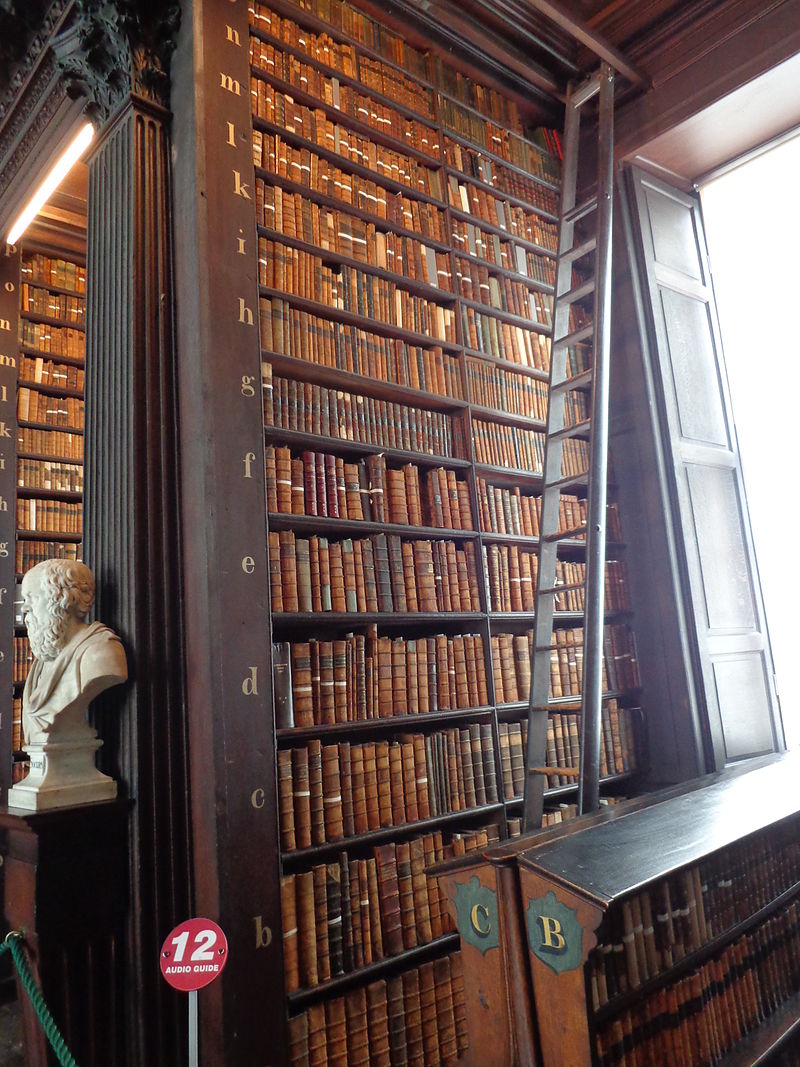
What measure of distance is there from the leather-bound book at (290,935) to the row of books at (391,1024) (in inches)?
4.4

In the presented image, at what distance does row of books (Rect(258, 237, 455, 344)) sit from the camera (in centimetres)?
257

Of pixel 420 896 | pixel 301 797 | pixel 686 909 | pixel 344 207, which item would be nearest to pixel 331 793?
pixel 301 797

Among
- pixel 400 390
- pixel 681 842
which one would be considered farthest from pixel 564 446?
pixel 681 842

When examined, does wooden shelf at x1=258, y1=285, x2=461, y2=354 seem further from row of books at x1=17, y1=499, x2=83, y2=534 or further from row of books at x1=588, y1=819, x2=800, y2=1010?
row of books at x1=588, y1=819, x2=800, y2=1010

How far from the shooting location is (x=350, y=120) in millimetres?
2951

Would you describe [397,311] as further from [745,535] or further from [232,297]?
[745,535]

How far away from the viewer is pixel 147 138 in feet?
8.05

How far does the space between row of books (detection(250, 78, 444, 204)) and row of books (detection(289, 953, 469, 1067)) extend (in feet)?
9.07

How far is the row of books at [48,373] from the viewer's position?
3.80m

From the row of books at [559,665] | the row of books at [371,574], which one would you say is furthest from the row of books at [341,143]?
the row of books at [559,665]

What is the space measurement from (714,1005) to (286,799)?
4.03 feet

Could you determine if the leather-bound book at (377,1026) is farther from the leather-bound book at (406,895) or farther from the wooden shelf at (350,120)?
the wooden shelf at (350,120)

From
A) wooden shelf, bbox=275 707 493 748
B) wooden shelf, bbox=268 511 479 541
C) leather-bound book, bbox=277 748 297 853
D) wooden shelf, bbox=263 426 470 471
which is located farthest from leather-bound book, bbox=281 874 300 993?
wooden shelf, bbox=263 426 470 471

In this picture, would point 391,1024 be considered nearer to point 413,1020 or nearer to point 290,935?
point 413,1020
